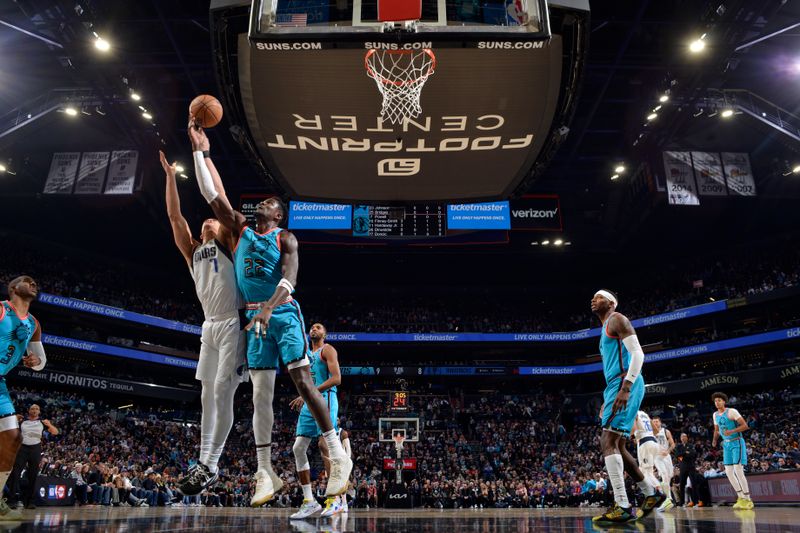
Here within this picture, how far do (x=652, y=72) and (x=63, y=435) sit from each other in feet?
86.1

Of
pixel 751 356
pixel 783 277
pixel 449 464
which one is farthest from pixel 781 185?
pixel 449 464

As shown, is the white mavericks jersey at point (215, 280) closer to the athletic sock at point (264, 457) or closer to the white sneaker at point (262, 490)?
the athletic sock at point (264, 457)

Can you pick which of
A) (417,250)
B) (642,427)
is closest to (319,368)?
(642,427)

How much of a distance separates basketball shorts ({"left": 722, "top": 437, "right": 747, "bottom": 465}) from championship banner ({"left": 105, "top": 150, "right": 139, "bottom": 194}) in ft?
65.6

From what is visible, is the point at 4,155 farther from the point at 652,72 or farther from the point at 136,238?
the point at 652,72

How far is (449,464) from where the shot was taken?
25.2m

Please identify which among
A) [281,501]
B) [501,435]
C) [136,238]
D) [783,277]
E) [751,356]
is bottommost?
[281,501]

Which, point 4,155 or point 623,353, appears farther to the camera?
point 4,155

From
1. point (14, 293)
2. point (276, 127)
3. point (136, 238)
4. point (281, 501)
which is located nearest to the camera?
point (14, 293)

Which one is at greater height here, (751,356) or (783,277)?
(783,277)

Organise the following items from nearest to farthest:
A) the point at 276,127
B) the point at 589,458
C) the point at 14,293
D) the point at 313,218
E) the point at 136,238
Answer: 1. the point at 14,293
2. the point at 276,127
3. the point at 313,218
4. the point at 589,458
5. the point at 136,238

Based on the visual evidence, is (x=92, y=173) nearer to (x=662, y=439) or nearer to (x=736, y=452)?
(x=662, y=439)

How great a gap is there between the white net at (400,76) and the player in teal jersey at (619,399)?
11.6ft

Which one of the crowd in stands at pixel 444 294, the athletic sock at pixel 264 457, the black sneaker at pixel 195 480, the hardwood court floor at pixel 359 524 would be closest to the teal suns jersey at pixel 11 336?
the hardwood court floor at pixel 359 524
